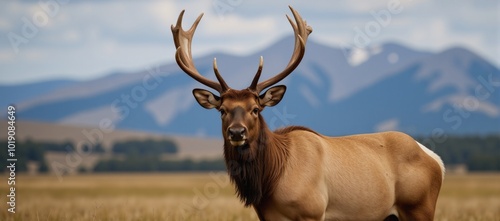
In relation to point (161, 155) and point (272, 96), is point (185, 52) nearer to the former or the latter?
point (272, 96)

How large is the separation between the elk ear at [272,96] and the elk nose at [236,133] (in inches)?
35.6

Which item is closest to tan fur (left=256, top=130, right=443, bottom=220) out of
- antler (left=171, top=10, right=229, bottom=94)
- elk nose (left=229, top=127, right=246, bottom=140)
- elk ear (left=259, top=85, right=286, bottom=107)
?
elk ear (left=259, top=85, right=286, bottom=107)

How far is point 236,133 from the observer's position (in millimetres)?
10672

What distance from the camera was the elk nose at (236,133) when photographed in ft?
35.0

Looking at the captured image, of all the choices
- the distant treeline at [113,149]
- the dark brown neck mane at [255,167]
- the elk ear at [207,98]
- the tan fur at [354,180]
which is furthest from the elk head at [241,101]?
the distant treeline at [113,149]

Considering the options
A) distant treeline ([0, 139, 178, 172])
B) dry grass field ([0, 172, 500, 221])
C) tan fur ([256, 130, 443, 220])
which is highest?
tan fur ([256, 130, 443, 220])

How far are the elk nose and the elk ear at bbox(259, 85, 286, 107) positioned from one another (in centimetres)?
91

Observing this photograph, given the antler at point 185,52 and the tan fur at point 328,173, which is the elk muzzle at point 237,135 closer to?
the tan fur at point 328,173

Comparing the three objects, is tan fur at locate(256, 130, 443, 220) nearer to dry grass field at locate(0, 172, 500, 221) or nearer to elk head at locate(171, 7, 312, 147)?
elk head at locate(171, 7, 312, 147)

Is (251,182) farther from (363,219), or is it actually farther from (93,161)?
(93,161)

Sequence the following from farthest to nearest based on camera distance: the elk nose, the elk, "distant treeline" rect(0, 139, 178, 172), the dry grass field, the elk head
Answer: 1. "distant treeline" rect(0, 139, 178, 172)
2. the dry grass field
3. the elk
4. the elk head
5. the elk nose

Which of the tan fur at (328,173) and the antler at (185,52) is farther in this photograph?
the antler at (185,52)

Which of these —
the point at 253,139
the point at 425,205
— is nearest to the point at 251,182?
the point at 253,139

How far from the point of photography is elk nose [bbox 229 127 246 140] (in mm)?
10672
